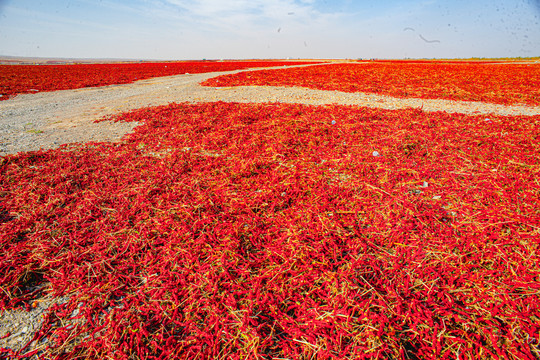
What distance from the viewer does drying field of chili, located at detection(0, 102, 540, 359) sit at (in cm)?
191

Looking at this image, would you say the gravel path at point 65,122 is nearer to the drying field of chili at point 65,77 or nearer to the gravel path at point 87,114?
the gravel path at point 87,114

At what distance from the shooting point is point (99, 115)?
1016 centimetres

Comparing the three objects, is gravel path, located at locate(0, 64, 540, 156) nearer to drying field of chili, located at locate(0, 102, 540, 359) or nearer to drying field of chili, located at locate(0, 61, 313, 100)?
drying field of chili, located at locate(0, 102, 540, 359)

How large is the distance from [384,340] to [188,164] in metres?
4.39

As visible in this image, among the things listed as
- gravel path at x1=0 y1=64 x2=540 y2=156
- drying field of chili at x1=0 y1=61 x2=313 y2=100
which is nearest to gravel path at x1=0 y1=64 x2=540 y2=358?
gravel path at x1=0 y1=64 x2=540 y2=156

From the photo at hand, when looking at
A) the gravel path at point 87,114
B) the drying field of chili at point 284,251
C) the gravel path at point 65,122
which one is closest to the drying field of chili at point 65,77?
the gravel path at point 65,122

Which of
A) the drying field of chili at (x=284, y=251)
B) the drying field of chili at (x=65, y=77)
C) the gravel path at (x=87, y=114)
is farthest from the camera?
the drying field of chili at (x=65, y=77)

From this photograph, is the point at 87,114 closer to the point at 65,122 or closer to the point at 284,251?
the point at 65,122

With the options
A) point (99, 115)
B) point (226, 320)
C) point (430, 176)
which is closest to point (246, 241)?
point (226, 320)

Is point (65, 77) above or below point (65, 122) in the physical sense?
above

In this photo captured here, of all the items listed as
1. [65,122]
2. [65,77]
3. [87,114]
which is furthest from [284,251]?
[65,77]

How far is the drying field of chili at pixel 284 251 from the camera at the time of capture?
191 centimetres

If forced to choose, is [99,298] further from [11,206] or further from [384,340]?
[11,206]

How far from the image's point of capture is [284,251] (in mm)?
2748
